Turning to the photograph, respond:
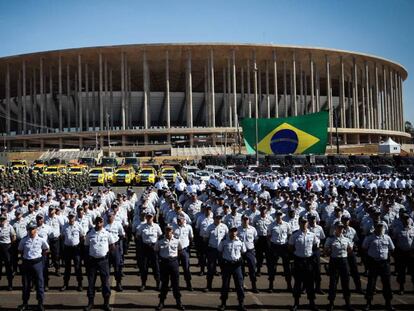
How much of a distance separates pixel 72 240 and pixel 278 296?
204 inches

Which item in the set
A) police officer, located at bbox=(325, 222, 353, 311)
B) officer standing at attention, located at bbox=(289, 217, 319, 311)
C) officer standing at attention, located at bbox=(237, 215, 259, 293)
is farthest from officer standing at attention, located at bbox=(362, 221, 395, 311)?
officer standing at attention, located at bbox=(237, 215, 259, 293)

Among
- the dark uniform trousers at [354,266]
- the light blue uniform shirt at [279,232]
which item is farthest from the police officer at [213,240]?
the dark uniform trousers at [354,266]

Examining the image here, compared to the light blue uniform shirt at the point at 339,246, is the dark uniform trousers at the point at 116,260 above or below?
below

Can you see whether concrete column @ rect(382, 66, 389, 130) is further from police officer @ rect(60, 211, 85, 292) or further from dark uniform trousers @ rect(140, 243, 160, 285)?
police officer @ rect(60, 211, 85, 292)

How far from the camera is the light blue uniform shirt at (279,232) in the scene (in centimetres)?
1138

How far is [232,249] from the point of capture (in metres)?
9.73

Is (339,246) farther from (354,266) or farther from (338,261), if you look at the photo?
(354,266)

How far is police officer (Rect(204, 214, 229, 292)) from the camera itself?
36.1ft

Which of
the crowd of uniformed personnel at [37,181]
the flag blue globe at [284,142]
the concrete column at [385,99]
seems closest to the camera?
the crowd of uniformed personnel at [37,181]

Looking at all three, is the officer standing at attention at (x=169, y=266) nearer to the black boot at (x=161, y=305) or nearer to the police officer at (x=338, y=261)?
the black boot at (x=161, y=305)

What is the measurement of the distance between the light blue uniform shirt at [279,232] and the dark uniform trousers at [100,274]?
4.08 metres

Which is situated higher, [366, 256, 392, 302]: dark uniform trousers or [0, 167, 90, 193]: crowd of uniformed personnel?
[0, 167, 90, 193]: crowd of uniformed personnel

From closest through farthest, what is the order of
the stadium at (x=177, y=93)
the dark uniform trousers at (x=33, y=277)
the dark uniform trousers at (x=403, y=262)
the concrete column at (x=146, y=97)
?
1. the dark uniform trousers at (x=33, y=277)
2. the dark uniform trousers at (x=403, y=262)
3. the concrete column at (x=146, y=97)
4. the stadium at (x=177, y=93)

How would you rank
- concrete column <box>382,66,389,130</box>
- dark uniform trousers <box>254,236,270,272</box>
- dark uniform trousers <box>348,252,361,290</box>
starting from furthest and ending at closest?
1. concrete column <box>382,66,389,130</box>
2. dark uniform trousers <box>254,236,270,272</box>
3. dark uniform trousers <box>348,252,361,290</box>
